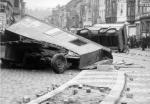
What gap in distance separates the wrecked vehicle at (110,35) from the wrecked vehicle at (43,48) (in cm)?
1647

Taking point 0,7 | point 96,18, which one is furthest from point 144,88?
point 96,18

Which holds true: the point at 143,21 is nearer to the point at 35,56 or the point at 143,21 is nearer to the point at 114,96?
the point at 35,56

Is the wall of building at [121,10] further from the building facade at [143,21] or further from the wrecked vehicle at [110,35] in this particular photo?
the wrecked vehicle at [110,35]

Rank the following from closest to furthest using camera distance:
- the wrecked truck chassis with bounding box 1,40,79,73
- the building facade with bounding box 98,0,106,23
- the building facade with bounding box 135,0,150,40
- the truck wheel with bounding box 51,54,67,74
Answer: the truck wheel with bounding box 51,54,67,74, the wrecked truck chassis with bounding box 1,40,79,73, the building facade with bounding box 135,0,150,40, the building facade with bounding box 98,0,106,23

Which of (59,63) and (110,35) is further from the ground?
(110,35)

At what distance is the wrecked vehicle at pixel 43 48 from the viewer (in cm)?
1675

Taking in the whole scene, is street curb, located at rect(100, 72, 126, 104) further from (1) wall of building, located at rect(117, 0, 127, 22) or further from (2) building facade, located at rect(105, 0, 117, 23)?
(2) building facade, located at rect(105, 0, 117, 23)

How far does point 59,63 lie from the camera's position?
53.3ft

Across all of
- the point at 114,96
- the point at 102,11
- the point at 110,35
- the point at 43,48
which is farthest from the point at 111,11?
the point at 114,96

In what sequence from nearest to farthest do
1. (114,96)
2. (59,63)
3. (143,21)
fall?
1. (114,96)
2. (59,63)
3. (143,21)

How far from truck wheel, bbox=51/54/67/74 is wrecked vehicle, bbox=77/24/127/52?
61.3 ft

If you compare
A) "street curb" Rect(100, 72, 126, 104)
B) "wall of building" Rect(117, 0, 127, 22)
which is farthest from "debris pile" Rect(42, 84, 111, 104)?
"wall of building" Rect(117, 0, 127, 22)

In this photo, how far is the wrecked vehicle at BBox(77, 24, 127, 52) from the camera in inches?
1391

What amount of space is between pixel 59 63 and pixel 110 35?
64.2 feet
